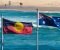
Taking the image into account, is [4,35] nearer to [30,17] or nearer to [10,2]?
[30,17]

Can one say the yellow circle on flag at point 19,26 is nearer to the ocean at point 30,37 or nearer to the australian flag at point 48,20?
the ocean at point 30,37

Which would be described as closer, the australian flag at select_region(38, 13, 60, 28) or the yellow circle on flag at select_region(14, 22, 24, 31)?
the yellow circle on flag at select_region(14, 22, 24, 31)

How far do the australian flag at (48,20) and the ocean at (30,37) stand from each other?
101mm

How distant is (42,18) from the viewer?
25.8 feet

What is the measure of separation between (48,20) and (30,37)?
2.16 ft

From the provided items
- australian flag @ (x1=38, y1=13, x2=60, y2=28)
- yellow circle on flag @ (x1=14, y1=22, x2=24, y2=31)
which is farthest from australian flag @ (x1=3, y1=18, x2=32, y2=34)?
australian flag @ (x1=38, y1=13, x2=60, y2=28)

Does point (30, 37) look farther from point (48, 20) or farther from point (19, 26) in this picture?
point (48, 20)

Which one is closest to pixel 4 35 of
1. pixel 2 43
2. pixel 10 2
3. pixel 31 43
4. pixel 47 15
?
pixel 2 43

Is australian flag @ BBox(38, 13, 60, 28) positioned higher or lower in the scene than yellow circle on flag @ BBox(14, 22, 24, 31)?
higher

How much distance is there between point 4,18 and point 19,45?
2.68ft

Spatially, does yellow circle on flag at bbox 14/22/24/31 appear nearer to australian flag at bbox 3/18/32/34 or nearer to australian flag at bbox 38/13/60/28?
australian flag at bbox 3/18/32/34

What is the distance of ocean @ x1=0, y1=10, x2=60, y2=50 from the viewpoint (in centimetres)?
775

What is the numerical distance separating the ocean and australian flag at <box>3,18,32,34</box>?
8 centimetres

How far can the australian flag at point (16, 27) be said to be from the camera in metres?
7.73
